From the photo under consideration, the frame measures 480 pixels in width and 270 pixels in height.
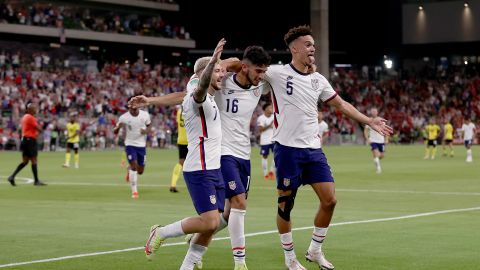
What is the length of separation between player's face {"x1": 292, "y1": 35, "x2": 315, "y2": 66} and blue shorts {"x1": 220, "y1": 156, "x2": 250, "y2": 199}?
4.71ft

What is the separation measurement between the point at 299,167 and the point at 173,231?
77.1 inches

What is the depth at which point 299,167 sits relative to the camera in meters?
11.3

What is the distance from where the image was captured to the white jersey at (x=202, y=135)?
9945mm

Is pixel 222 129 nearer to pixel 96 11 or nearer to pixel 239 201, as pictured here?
pixel 239 201

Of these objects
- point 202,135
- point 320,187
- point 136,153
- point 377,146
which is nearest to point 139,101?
point 202,135

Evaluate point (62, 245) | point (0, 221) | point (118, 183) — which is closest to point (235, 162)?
point (62, 245)

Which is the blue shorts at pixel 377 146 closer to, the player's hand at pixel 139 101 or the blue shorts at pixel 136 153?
the blue shorts at pixel 136 153

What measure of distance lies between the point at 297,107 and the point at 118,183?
18189mm

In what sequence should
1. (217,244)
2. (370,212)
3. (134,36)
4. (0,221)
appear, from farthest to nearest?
1. (134,36)
2. (370,212)
3. (0,221)
4. (217,244)

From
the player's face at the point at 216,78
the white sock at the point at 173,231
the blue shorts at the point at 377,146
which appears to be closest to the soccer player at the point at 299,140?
the player's face at the point at 216,78

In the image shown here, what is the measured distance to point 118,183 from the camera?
94.7ft

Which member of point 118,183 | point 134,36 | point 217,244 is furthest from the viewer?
point 134,36

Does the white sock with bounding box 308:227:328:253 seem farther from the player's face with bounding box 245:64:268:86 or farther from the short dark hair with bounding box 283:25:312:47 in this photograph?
the short dark hair with bounding box 283:25:312:47

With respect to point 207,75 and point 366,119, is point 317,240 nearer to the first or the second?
point 366,119
